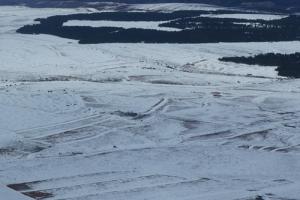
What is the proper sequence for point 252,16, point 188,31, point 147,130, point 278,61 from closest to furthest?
1. point 147,130
2. point 278,61
3. point 188,31
4. point 252,16

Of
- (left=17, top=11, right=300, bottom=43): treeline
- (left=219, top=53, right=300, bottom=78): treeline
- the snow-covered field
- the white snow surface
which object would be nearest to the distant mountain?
the white snow surface

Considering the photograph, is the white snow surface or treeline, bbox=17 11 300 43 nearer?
treeline, bbox=17 11 300 43

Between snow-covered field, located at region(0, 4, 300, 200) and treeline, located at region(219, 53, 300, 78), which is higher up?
snow-covered field, located at region(0, 4, 300, 200)

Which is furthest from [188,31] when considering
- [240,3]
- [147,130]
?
[147,130]

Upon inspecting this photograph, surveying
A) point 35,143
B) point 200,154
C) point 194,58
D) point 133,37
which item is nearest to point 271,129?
point 200,154

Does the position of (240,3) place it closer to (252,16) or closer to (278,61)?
(252,16)

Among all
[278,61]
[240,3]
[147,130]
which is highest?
[240,3]

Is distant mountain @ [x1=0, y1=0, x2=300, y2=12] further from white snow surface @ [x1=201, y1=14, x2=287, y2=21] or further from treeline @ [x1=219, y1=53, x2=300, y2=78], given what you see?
treeline @ [x1=219, y1=53, x2=300, y2=78]

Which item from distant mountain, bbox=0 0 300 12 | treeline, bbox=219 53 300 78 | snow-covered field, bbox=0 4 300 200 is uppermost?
distant mountain, bbox=0 0 300 12

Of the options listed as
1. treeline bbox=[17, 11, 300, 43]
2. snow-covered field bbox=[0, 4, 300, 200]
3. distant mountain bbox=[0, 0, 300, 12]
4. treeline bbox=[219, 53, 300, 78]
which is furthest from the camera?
distant mountain bbox=[0, 0, 300, 12]
